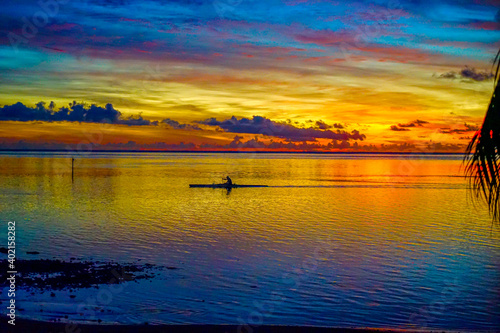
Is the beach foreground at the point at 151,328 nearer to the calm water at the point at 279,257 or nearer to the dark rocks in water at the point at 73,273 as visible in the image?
the calm water at the point at 279,257

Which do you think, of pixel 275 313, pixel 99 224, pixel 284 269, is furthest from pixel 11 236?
pixel 275 313

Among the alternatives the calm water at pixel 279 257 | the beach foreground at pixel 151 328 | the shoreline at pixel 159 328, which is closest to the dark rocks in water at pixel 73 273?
the calm water at pixel 279 257

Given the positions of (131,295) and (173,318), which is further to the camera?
(131,295)

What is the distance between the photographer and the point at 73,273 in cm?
2006

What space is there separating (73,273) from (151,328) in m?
7.64

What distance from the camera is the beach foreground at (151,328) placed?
1336 cm

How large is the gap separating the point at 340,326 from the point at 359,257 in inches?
415

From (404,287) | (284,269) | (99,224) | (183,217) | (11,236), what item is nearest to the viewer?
(404,287)

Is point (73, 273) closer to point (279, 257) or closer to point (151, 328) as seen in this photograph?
point (151, 328)

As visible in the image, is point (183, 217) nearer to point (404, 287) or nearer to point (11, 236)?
point (11, 236)

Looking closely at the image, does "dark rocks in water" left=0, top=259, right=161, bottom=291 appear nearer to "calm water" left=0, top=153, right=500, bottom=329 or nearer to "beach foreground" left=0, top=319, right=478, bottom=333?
"calm water" left=0, top=153, right=500, bottom=329

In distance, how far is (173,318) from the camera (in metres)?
15.8

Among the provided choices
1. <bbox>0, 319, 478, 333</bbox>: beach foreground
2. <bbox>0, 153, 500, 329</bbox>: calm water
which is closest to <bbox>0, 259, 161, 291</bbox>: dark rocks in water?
<bbox>0, 153, 500, 329</bbox>: calm water

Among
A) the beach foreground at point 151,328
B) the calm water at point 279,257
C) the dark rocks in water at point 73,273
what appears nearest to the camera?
the beach foreground at point 151,328
